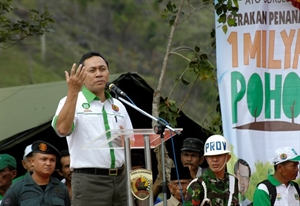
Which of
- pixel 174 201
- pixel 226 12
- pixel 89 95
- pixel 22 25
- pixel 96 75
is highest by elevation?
pixel 22 25

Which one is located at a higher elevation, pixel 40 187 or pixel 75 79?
pixel 75 79

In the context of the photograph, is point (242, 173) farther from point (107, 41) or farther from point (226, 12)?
point (107, 41)

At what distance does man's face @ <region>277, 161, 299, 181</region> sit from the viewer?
7832mm

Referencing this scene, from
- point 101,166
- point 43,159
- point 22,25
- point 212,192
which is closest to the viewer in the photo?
point 101,166

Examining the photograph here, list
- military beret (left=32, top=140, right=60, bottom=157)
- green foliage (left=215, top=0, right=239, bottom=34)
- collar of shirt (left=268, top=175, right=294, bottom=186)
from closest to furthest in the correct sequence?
1. collar of shirt (left=268, top=175, right=294, bottom=186)
2. military beret (left=32, top=140, right=60, bottom=157)
3. green foliage (left=215, top=0, right=239, bottom=34)

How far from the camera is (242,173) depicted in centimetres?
828

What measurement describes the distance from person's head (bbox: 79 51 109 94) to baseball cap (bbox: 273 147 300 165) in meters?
1.95

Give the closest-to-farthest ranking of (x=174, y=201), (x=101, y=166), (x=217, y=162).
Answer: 1. (x=101, y=166)
2. (x=217, y=162)
3. (x=174, y=201)

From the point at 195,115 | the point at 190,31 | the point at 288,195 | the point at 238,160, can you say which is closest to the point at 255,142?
the point at 238,160

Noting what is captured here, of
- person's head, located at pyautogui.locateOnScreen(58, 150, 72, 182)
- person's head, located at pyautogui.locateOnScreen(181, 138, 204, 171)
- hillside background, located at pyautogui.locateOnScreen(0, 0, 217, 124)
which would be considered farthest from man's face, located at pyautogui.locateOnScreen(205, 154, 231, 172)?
hillside background, located at pyautogui.locateOnScreen(0, 0, 217, 124)

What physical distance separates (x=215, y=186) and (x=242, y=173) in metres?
0.94

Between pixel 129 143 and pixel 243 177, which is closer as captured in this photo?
pixel 129 143

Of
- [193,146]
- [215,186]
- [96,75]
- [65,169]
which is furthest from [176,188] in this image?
[96,75]

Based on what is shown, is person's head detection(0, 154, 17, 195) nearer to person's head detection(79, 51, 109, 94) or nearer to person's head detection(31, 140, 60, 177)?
person's head detection(31, 140, 60, 177)
